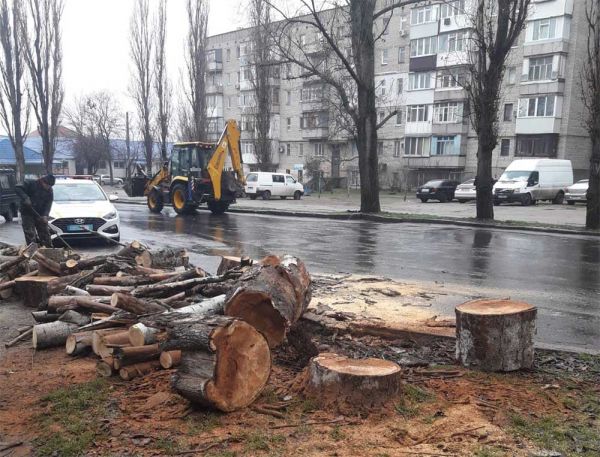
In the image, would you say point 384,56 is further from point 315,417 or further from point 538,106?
point 315,417

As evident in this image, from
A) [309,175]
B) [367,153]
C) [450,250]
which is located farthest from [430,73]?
[450,250]

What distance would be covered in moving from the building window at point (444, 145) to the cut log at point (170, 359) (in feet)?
150

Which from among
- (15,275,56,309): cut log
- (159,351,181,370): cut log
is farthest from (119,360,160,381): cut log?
(15,275,56,309): cut log

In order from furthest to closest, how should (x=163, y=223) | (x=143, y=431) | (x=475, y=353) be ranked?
(x=163, y=223) → (x=475, y=353) → (x=143, y=431)

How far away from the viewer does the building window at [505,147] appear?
149 feet

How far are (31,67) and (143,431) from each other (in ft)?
111

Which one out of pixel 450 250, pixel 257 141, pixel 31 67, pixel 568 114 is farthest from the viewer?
pixel 257 141

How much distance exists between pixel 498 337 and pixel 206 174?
767 inches

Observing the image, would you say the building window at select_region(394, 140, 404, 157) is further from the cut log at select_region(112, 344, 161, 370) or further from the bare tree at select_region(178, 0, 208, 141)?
the cut log at select_region(112, 344, 161, 370)

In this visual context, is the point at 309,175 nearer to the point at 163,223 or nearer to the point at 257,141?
the point at 257,141

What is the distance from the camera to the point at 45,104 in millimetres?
32688

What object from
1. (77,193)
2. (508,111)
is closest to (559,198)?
(508,111)

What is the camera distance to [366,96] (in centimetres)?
2181

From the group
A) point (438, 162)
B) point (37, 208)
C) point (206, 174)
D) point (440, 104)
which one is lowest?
point (37, 208)
